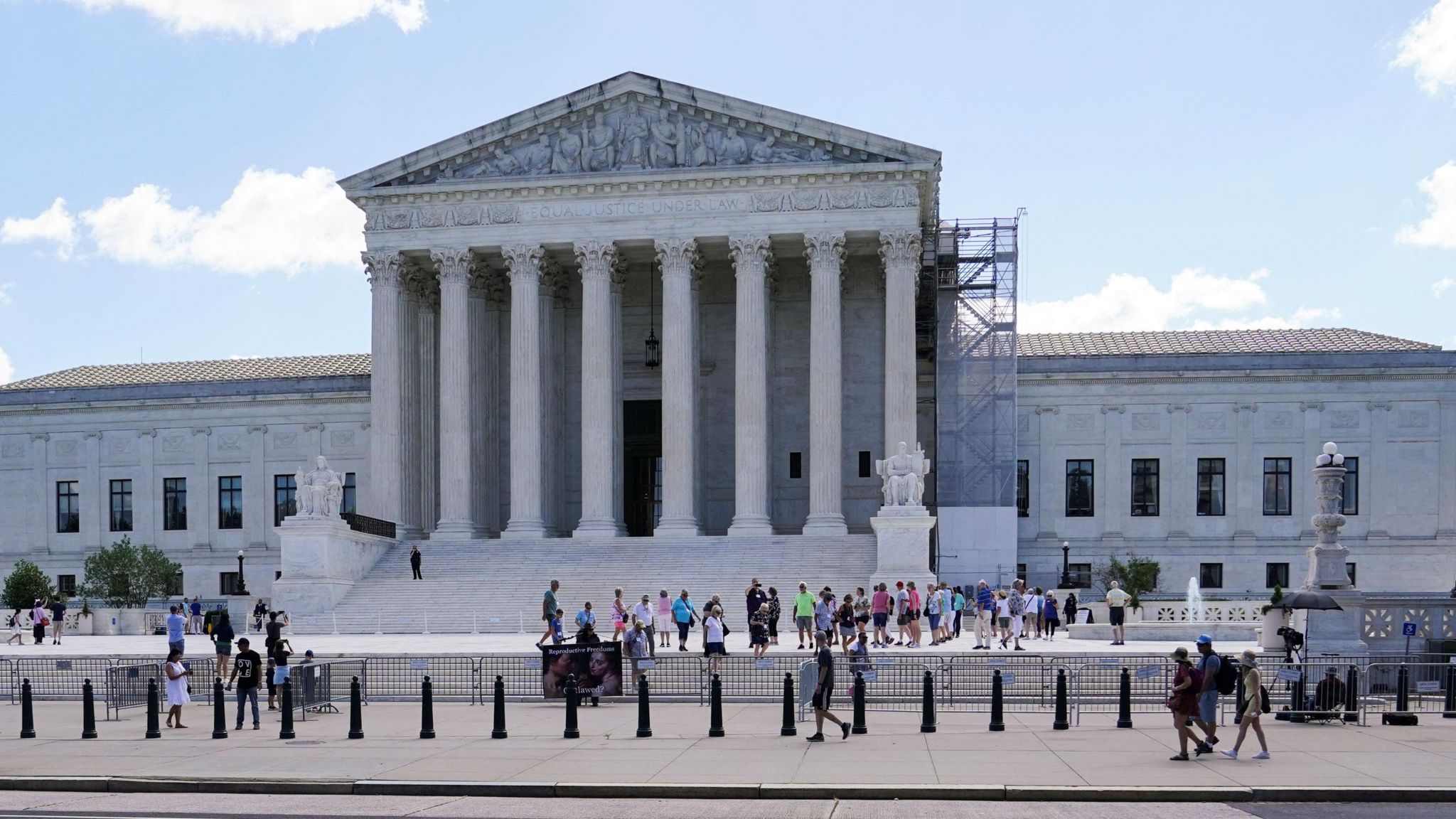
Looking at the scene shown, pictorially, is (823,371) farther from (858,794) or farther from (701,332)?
(858,794)

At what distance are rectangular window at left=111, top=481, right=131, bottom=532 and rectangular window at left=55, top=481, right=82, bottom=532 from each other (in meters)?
1.52

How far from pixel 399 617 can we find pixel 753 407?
1529cm

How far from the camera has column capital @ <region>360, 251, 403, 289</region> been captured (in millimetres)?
58031

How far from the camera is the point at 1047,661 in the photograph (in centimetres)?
Result: 2659

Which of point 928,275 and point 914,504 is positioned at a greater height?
point 928,275

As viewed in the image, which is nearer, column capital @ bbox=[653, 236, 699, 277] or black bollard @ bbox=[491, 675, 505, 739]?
black bollard @ bbox=[491, 675, 505, 739]

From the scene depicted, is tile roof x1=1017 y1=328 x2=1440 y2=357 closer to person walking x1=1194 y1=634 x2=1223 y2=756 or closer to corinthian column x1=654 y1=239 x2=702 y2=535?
corinthian column x1=654 y1=239 x2=702 y2=535

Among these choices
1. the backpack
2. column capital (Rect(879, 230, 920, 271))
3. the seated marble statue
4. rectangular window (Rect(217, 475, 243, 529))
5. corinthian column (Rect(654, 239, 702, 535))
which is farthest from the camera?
rectangular window (Rect(217, 475, 243, 529))

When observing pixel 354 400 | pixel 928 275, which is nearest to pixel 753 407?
pixel 928 275

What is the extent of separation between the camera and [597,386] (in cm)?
5659

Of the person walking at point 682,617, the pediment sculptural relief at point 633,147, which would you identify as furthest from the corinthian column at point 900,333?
the person walking at point 682,617

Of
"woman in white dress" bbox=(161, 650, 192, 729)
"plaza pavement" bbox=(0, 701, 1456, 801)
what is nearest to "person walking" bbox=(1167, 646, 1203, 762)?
"plaza pavement" bbox=(0, 701, 1456, 801)

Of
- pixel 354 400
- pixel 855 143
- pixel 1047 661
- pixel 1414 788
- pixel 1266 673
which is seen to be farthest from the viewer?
pixel 354 400

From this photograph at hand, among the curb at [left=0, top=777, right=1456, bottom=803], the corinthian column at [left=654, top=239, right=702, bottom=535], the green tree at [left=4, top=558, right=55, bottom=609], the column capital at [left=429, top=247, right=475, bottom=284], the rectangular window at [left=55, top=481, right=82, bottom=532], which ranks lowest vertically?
the green tree at [left=4, top=558, right=55, bottom=609]
